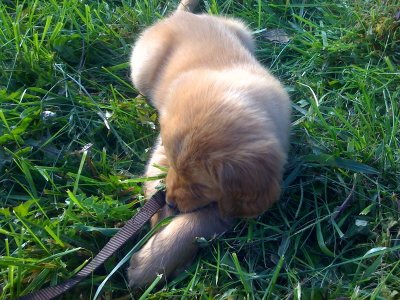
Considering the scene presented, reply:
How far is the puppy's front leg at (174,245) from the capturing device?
2.55 meters

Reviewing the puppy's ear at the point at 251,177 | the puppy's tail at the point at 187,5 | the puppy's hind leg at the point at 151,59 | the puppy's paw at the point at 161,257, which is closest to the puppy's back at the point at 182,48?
the puppy's hind leg at the point at 151,59

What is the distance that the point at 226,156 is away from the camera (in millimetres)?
2416

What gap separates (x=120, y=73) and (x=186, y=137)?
1.38 metres

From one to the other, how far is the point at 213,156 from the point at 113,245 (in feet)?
1.98

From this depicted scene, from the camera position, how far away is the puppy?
243cm

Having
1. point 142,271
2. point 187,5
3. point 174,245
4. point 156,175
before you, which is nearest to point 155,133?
point 156,175

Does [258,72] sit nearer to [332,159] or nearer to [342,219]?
[332,159]

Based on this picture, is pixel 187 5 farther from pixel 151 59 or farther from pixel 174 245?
pixel 174 245

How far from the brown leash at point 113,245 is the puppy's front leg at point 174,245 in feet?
0.32

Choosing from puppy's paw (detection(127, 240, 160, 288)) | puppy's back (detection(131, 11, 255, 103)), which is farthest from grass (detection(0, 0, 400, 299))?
puppy's back (detection(131, 11, 255, 103))

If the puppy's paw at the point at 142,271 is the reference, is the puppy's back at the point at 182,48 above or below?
above

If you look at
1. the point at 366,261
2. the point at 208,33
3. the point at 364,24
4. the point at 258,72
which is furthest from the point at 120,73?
the point at 366,261

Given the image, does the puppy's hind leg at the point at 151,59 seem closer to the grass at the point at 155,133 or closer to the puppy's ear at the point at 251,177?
the grass at the point at 155,133

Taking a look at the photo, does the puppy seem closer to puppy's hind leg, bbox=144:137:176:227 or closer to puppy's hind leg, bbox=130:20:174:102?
puppy's hind leg, bbox=144:137:176:227
